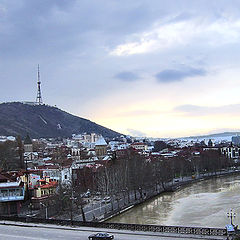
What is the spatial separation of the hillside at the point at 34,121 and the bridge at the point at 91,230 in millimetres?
123758

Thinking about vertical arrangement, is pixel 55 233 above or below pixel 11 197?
below

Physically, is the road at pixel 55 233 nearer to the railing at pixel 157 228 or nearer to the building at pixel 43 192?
the railing at pixel 157 228

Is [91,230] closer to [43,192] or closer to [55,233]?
[55,233]

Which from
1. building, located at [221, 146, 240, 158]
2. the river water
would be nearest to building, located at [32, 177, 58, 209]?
the river water

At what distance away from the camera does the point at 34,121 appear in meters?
172

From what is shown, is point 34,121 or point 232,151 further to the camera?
point 34,121

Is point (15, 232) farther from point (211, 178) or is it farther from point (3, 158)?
point (211, 178)

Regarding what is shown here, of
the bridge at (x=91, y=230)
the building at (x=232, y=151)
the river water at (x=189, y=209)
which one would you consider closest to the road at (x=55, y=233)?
the bridge at (x=91, y=230)

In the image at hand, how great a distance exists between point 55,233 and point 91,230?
1540mm

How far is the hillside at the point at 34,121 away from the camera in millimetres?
150762

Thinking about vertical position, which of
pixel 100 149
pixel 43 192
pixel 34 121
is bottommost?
pixel 43 192

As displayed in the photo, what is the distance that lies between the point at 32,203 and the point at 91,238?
13350mm

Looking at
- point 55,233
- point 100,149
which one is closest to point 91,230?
point 55,233

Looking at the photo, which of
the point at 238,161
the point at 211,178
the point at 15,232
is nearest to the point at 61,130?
the point at 238,161
